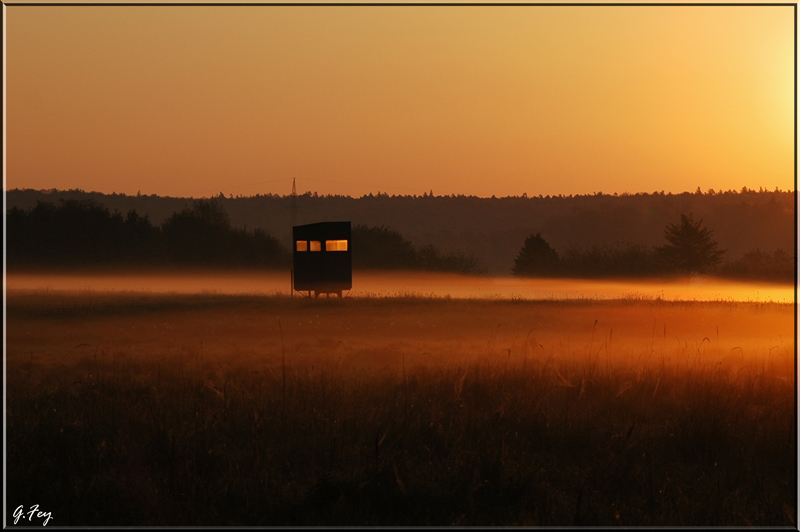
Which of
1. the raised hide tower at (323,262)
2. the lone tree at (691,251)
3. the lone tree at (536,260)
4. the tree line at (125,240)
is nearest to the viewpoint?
the raised hide tower at (323,262)

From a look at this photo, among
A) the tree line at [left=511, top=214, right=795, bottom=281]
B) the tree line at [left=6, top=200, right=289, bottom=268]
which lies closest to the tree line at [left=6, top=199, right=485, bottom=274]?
the tree line at [left=6, top=200, right=289, bottom=268]

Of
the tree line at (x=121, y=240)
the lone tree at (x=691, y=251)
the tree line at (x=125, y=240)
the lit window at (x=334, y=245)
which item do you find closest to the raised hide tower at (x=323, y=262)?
the lit window at (x=334, y=245)

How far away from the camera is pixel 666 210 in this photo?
156 meters

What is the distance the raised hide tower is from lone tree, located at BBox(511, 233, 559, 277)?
158ft

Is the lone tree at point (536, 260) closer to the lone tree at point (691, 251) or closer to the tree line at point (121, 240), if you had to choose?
the lone tree at point (691, 251)

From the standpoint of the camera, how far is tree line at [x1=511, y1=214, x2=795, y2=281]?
7806cm

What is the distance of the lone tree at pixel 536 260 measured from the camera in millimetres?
81688

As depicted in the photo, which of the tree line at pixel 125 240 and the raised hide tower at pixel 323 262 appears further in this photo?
the tree line at pixel 125 240

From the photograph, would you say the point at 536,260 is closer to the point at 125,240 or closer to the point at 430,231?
the point at 125,240

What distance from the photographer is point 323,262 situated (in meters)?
36.4

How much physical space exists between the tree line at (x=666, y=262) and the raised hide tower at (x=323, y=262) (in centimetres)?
4801

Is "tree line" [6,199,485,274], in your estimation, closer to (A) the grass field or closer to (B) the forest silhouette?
(B) the forest silhouette

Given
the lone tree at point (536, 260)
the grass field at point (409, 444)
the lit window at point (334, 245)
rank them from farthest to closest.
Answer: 1. the lone tree at point (536, 260)
2. the lit window at point (334, 245)
3. the grass field at point (409, 444)

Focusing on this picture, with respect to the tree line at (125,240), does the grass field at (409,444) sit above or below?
below
